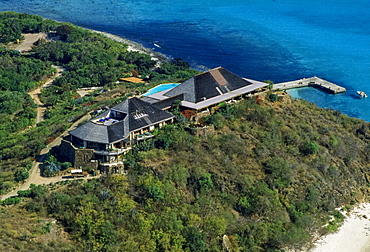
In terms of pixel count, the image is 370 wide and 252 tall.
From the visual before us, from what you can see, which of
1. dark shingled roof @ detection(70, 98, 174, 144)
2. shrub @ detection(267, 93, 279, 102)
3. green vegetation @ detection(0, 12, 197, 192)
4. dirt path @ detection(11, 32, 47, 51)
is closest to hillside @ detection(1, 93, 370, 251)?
shrub @ detection(267, 93, 279, 102)

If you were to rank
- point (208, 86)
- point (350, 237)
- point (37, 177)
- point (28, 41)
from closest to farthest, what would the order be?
point (37, 177), point (350, 237), point (208, 86), point (28, 41)

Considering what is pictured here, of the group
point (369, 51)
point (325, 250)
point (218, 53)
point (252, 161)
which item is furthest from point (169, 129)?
point (369, 51)

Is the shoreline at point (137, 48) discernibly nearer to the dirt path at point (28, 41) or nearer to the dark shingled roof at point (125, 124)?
the dirt path at point (28, 41)

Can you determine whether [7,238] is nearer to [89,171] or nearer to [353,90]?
[89,171]

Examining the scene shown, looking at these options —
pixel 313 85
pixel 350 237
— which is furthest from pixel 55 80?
pixel 350 237

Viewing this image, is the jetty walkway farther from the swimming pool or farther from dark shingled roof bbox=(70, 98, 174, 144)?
dark shingled roof bbox=(70, 98, 174, 144)

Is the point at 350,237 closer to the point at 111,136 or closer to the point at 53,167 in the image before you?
the point at 111,136

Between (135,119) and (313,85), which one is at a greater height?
(135,119)

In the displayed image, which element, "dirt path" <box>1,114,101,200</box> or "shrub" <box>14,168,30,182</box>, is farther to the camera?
"shrub" <box>14,168,30,182</box>
